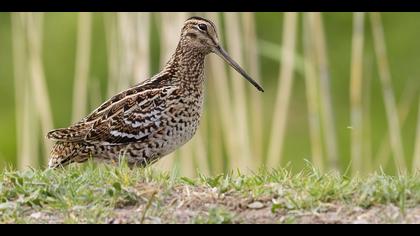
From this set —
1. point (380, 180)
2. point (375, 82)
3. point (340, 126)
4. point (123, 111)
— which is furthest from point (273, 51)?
point (380, 180)

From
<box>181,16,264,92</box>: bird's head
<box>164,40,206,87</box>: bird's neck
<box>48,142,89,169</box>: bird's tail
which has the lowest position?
<box>48,142,89,169</box>: bird's tail

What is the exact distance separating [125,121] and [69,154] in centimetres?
48

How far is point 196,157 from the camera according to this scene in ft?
32.3

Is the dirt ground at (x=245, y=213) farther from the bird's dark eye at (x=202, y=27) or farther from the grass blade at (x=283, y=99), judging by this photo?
the grass blade at (x=283, y=99)

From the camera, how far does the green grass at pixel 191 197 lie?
6.16 meters

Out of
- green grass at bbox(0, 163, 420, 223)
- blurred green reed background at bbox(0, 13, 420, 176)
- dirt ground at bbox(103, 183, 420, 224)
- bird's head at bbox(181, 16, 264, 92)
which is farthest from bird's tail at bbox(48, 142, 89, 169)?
dirt ground at bbox(103, 183, 420, 224)

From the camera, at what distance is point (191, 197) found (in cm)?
644

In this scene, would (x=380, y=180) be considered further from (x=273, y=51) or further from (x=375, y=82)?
(x=375, y=82)

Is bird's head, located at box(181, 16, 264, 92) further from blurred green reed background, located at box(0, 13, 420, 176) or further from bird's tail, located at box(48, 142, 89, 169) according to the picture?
bird's tail, located at box(48, 142, 89, 169)

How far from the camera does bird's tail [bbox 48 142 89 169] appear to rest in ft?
27.7

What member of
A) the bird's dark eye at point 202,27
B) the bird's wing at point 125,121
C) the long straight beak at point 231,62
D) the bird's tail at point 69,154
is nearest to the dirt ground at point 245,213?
the bird's wing at point 125,121

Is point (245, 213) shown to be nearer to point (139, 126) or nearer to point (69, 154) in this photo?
point (139, 126)

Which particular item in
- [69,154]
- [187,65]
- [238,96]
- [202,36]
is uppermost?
[202,36]

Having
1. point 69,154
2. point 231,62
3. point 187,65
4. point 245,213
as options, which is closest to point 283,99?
point 231,62
